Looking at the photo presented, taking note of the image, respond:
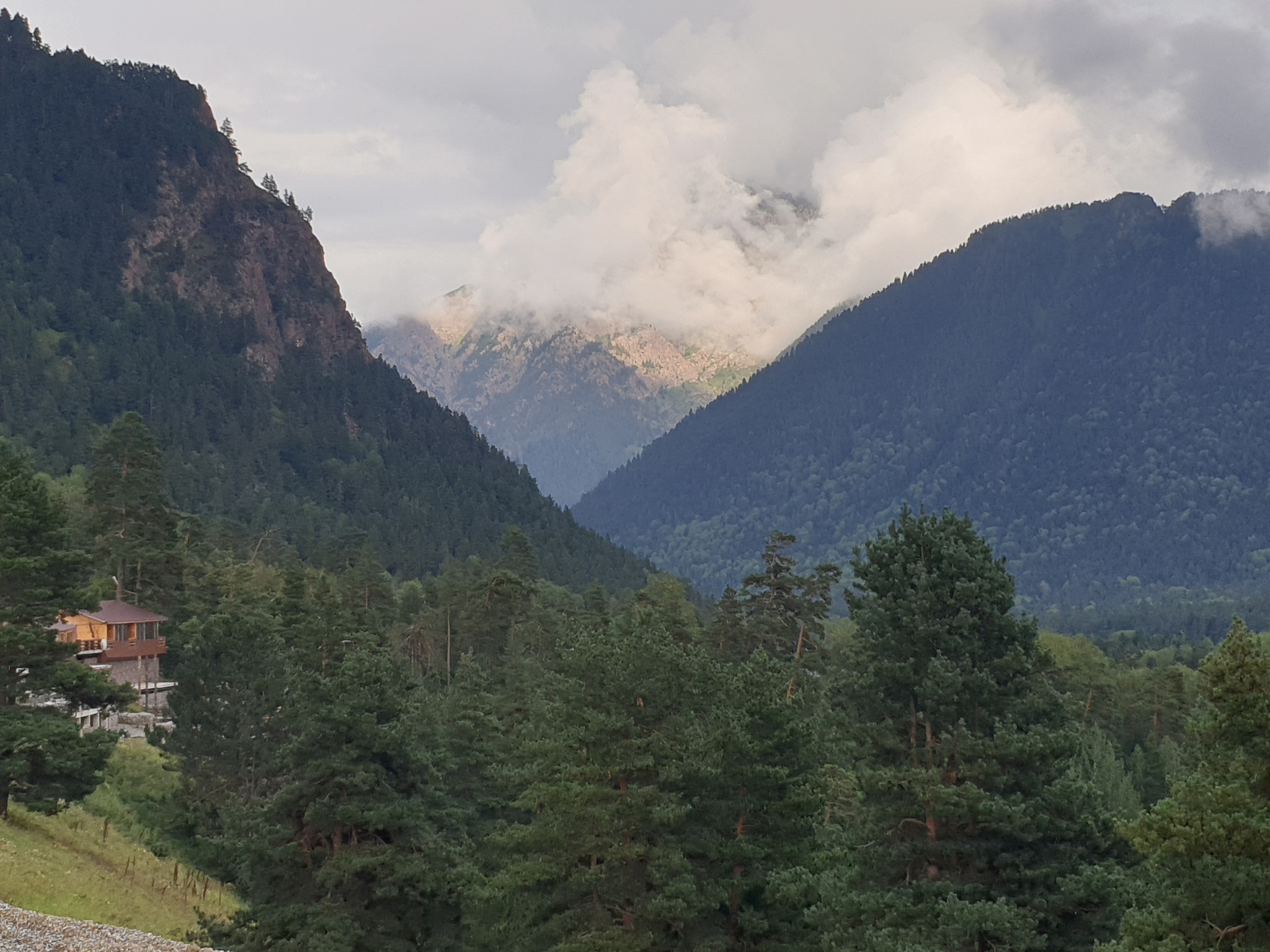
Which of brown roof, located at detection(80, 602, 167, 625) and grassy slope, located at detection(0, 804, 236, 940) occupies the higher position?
brown roof, located at detection(80, 602, 167, 625)

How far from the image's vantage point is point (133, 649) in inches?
2608

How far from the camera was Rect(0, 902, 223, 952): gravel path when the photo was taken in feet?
65.2

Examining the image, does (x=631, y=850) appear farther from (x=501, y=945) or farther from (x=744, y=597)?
(x=744, y=597)

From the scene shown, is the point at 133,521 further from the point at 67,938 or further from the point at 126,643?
the point at 67,938

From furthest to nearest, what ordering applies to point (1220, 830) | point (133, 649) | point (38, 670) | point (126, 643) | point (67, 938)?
point (133, 649) → point (126, 643) → point (38, 670) → point (67, 938) → point (1220, 830)

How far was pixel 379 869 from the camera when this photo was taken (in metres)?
31.4

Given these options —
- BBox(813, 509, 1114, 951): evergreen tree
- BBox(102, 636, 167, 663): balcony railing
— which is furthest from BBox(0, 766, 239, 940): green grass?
BBox(102, 636, 167, 663): balcony railing

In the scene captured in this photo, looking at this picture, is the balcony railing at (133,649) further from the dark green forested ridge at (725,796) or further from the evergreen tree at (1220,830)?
the evergreen tree at (1220,830)

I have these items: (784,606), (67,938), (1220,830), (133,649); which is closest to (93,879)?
(67,938)

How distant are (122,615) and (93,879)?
1303 inches

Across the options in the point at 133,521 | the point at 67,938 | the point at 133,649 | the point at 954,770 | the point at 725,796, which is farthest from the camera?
the point at 133,521

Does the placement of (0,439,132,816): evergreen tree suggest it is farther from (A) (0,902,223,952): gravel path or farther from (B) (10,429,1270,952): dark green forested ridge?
(A) (0,902,223,952): gravel path

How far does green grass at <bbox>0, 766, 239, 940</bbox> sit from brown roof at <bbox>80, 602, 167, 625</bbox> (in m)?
20.8

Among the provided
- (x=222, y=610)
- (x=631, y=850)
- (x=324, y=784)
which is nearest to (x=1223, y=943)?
(x=631, y=850)
